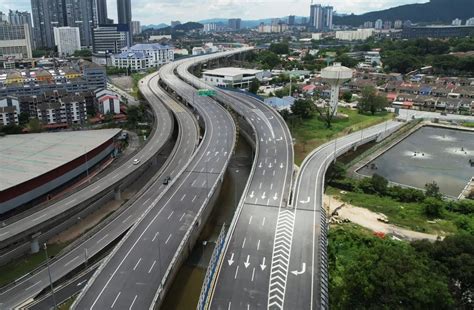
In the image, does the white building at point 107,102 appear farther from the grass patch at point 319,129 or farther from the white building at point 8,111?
the grass patch at point 319,129

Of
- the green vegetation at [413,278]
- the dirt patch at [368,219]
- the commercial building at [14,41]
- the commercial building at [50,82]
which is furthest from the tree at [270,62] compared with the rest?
the green vegetation at [413,278]

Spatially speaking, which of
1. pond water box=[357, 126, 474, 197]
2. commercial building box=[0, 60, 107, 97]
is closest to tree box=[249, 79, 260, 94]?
commercial building box=[0, 60, 107, 97]

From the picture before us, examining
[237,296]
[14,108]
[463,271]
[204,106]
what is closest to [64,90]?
[14,108]

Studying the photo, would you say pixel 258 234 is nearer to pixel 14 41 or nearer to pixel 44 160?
pixel 44 160

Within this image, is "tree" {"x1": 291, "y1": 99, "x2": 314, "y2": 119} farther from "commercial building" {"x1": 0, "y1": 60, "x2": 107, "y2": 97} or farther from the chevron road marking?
"commercial building" {"x1": 0, "y1": 60, "x2": 107, "y2": 97}

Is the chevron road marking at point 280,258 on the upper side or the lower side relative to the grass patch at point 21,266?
upper

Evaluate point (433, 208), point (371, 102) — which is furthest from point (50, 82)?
point (433, 208)
